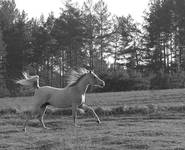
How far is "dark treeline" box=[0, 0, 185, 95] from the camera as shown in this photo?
58.0 m

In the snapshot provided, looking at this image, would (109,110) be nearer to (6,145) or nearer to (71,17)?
(6,145)

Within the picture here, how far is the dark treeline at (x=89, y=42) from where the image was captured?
5800 centimetres

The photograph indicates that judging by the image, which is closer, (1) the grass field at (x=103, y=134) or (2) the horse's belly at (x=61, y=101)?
(1) the grass field at (x=103, y=134)

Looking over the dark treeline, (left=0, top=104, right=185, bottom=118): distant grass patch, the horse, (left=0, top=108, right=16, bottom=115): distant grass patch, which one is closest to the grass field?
(left=0, top=104, right=185, bottom=118): distant grass patch

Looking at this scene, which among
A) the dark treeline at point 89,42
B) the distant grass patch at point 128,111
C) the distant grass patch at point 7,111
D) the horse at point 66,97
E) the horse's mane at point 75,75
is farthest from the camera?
the dark treeline at point 89,42

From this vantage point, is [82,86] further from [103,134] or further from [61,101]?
[103,134]

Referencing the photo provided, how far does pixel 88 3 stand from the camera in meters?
63.6

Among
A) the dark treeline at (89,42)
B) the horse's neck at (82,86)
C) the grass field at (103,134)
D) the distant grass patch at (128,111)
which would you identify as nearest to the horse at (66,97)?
the horse's neck at (82,86)

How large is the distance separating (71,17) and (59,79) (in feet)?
28.6

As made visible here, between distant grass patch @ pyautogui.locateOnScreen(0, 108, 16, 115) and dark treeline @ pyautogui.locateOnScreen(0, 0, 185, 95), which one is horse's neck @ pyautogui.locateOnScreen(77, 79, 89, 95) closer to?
distant grass patch @ pyautogui.locateOnScreen(0, 108, 16, 115)

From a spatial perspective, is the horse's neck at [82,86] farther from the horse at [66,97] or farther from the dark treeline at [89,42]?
the dark treeline at [89,42]

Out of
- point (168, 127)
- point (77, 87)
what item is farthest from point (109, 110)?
point (168, 127)

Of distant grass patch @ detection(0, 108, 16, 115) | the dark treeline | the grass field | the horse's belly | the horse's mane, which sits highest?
the dark treeline

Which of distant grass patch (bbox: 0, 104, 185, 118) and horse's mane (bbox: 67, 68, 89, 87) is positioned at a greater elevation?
horse's mane (bbox: 67, 68, 89, 87)
